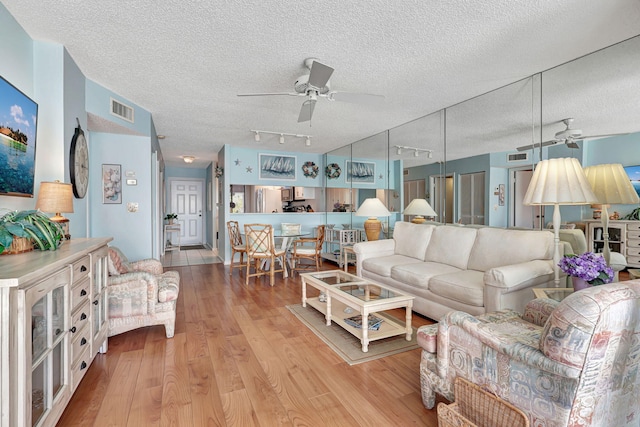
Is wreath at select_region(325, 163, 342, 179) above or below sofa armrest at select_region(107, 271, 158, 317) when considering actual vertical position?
above

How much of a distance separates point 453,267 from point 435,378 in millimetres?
1990

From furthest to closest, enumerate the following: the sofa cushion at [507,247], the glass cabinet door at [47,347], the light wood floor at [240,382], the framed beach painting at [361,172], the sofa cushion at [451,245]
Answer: the framed beach painting at [361,172], the sofa cushion at [451,245], the sofa cushion at [507,247], the light wood floor at [240,382], the glass cabinet door at [47,347]

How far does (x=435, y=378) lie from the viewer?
1688 mm

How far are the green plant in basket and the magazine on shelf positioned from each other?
2201mm

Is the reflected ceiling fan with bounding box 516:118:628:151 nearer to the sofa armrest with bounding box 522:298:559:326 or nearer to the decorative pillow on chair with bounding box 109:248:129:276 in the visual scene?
the sofa armrest with bounding box 522:298:559:326

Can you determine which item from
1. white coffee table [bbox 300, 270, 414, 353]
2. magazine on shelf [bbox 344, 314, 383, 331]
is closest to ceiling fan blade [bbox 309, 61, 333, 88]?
white coffee table [bbox 300, 270, 414, 353]

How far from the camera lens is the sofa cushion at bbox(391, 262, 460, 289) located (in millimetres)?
3164

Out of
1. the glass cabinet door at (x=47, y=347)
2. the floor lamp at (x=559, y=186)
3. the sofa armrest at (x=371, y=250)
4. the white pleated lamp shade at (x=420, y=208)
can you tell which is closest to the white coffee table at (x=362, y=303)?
the sofa armrest at (x=371, y=250)

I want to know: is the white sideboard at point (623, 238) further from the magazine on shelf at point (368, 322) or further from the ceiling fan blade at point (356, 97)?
the ceiling fan blade at point (356, 97)

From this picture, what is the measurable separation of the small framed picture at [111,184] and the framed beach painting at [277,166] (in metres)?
3.20

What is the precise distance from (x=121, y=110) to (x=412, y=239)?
398 centimetres

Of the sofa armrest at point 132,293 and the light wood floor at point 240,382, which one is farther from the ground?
the sofa armrest at point 132,293

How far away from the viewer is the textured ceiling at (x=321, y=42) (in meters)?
2.03

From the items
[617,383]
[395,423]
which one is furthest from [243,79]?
[617,383]
